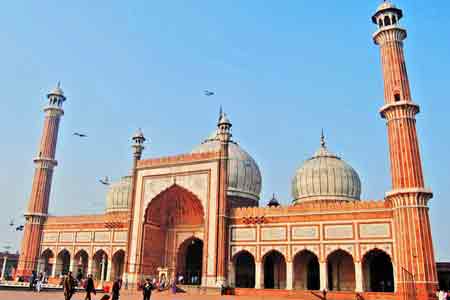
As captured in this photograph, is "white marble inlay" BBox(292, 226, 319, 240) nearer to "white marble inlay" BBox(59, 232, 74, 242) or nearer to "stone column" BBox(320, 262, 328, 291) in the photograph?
"stone column" BBox(320, 262, 328, 291)

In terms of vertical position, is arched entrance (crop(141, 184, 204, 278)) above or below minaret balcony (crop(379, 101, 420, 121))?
below

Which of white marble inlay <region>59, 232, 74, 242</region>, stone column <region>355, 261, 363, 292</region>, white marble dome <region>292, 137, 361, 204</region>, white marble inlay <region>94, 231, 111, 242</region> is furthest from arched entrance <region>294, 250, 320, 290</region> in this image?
white marble inlay <region>59, 232, 74, 242</region>

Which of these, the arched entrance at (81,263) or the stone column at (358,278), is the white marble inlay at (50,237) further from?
the stone column at (358,278)

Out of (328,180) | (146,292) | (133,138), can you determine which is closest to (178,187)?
(133,138)

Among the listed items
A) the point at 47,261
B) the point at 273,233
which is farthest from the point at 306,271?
the point at 47,261

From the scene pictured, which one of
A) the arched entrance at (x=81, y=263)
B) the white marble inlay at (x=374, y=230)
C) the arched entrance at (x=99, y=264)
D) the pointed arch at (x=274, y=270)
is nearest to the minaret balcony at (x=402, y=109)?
the white marble inlay at (x=374, y=230)

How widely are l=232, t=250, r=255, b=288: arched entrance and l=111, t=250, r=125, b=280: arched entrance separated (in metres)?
8.23

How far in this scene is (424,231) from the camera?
63.8 ft

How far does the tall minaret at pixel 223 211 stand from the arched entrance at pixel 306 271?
13.2ft

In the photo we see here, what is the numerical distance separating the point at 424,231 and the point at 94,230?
21.5m

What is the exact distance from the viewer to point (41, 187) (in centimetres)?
3291

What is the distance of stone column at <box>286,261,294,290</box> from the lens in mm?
22356

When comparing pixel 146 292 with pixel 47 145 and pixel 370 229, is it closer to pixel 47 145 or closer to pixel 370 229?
pixel 370 229

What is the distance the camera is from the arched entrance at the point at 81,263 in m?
31.1
